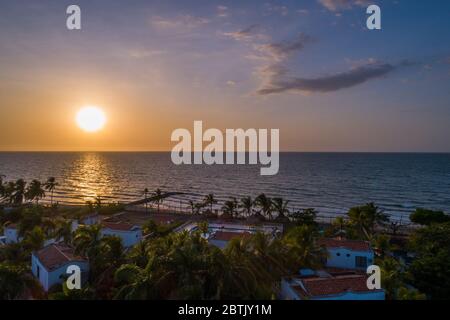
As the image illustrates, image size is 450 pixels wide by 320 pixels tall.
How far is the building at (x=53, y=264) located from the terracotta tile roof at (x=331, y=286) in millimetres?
16033

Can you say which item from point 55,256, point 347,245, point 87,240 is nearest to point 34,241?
point 55,256

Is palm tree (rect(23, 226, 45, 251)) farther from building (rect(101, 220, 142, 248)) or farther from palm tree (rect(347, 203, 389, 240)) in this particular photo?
palm tree (rect(347, 203, 389, 240))

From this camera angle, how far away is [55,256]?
81.6ft

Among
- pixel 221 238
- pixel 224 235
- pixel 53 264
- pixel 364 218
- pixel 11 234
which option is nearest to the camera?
Answer: pixel 53 264

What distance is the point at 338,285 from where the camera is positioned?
19109mm

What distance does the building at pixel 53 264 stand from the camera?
2291 centimetres

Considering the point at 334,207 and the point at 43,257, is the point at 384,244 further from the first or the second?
the point at 334,207

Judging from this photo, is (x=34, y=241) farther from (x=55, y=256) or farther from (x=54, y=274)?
(x=54, y=274)

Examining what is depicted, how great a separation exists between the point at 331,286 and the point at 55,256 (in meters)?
20.7

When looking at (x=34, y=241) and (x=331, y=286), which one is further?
(x=34, y=241)

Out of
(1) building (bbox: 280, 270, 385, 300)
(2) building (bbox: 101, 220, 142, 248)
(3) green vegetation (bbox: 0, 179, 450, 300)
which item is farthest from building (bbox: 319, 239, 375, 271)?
(2) building (bbox: 101, 220, 142, 248)
